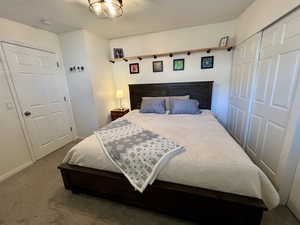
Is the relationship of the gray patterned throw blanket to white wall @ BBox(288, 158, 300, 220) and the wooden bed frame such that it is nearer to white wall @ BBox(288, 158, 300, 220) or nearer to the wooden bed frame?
the wooden bed frame

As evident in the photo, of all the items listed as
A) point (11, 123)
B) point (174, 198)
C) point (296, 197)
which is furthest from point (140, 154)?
point (11, 123)

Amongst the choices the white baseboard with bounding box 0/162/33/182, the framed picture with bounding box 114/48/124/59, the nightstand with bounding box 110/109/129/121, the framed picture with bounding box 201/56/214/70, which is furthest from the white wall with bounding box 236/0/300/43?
the white baseboard with bounding box 0/162/33/182

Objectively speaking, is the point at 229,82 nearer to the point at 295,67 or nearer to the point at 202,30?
the point at 202,30

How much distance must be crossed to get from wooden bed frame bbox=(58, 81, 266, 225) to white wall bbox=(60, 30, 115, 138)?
5.53 ft

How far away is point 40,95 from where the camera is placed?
2637 mm

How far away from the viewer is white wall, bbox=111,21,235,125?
9.50ft

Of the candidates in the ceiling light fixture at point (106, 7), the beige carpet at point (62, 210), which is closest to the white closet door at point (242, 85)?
the beige carpet at point (62, 210)

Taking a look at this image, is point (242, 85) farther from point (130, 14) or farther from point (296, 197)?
point (130, 14)

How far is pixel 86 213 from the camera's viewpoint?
1.48 m

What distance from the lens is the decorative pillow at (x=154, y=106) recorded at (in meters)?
2.88

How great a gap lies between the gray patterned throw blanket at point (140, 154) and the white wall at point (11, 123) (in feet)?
5.54

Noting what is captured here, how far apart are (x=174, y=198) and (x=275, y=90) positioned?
1657mm

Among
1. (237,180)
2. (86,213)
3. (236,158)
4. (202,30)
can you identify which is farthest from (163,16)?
(86,213)

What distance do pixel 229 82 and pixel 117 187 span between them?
297 centimetres
